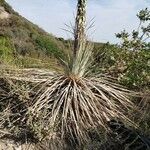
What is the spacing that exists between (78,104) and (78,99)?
0.30 ft

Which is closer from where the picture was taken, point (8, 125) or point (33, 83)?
point (8, 125)

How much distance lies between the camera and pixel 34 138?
6785mm

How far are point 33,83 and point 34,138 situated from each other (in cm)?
120

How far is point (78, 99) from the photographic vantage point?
7547mm

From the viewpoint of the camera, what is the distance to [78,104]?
748 cm

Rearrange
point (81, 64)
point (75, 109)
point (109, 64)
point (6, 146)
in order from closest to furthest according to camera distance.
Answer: point (6, 146) < point (75, 109) < point (81, 64) < point (109, 64)

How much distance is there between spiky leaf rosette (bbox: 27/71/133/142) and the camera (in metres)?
7.09

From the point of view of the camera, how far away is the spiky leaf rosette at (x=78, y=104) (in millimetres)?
7094

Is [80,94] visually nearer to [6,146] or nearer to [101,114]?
[101,114]

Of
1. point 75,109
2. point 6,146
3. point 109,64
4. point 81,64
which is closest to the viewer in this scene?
point 6,146

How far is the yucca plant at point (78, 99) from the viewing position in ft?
23.1

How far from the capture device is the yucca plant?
278 inches

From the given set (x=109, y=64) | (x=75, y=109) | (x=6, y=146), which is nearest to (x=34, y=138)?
(x=6, y=146)

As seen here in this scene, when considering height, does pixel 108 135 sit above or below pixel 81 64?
below
